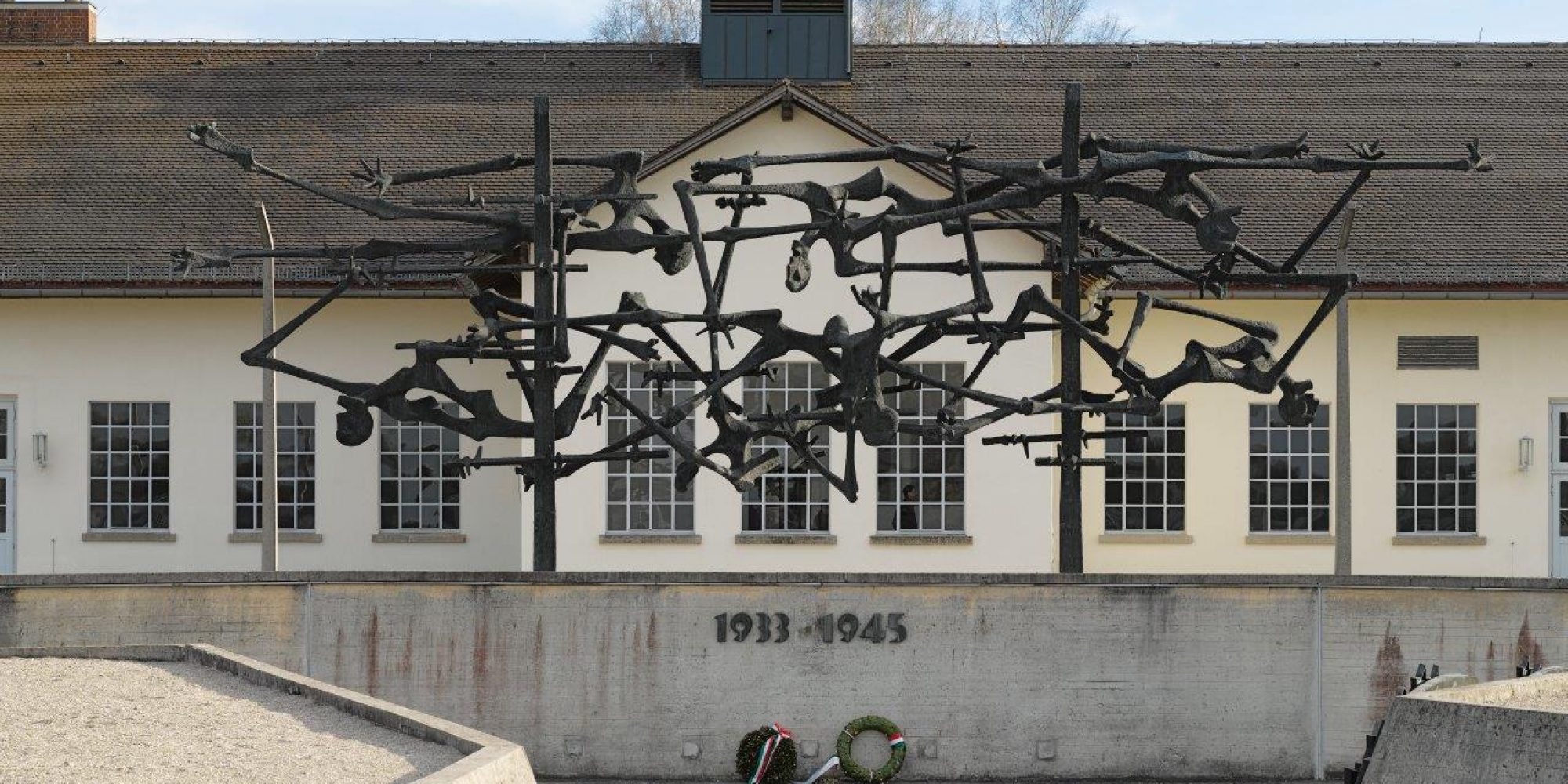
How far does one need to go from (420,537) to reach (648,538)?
3.81 metres

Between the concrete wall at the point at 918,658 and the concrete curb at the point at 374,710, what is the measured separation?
2.68m

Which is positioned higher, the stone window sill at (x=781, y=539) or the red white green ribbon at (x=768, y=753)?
the stone window sill at (x=781, y=539)

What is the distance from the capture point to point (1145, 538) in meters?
32.5

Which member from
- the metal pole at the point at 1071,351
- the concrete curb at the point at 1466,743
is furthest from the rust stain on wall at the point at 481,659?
the concrete curb at the point at 1466,743

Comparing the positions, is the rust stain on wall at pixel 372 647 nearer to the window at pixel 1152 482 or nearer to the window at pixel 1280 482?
the window at pixel 1152 482

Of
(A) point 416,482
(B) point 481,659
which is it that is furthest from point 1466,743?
(A) point 416,482

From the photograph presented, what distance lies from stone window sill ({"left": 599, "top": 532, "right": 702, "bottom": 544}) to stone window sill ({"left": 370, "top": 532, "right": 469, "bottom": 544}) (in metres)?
3.00

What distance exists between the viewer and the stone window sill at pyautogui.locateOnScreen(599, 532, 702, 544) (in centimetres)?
3069

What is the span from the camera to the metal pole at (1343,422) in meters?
28.4

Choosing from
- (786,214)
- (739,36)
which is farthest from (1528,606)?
(739,36)

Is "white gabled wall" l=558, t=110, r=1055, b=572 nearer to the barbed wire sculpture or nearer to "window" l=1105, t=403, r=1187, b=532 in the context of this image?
"window" l=1105, t=403, r=1187, b=532

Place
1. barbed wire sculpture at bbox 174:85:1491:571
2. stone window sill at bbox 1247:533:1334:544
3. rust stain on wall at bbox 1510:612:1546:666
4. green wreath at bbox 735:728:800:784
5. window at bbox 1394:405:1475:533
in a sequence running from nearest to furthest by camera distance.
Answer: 1. barbed wire sculpture at bbox 174:85:1491:571
2. green wreath at bbox 735:728:800:784
3. rust stain on wall at bbox 1510:612:1546:666
4. stone window sill at bbox 1247:533:1334:544
5. window at bbox 1394:405:1475:533

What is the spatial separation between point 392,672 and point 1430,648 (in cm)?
909

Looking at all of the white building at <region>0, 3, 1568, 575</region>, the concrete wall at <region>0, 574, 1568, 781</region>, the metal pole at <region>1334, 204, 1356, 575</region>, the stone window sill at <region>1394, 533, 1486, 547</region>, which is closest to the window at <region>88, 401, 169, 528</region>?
the white building at <region>0, 3, 1568, 575</region>
